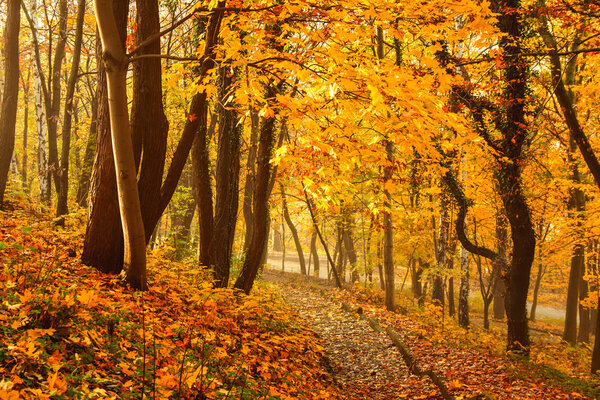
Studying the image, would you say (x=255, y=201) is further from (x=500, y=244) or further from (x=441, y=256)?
(x=500, y=244)

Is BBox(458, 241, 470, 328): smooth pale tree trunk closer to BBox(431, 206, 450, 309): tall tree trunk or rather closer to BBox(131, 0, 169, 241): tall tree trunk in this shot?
BBox(431, 206, 450, 309): tall tree trunk

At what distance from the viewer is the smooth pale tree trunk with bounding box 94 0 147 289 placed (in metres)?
4.18

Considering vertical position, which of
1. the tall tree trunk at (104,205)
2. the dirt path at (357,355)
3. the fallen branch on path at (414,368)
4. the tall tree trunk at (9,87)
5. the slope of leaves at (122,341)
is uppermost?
→ the tall tree trunk at (9,87)

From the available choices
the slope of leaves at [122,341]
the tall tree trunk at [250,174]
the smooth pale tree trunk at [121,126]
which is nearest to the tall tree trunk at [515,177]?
the slope of leaves at [122,341]

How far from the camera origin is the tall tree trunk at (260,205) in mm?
8484

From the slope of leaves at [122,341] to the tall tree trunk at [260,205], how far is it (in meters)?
1.84

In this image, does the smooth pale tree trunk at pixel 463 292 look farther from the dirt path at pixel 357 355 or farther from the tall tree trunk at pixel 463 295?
the dirt path at pixel 357 355

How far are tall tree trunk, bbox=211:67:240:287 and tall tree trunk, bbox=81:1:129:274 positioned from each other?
9.69 feet

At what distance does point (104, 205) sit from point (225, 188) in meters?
3.16

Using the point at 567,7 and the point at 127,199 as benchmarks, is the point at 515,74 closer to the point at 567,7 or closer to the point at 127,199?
the point at 567,7

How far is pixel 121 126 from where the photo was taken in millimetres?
4367

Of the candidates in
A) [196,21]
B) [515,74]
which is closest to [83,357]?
[196,21]

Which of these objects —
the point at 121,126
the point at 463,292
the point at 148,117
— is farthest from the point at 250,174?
the point at 121,126

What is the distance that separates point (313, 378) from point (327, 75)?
453 centimetres
